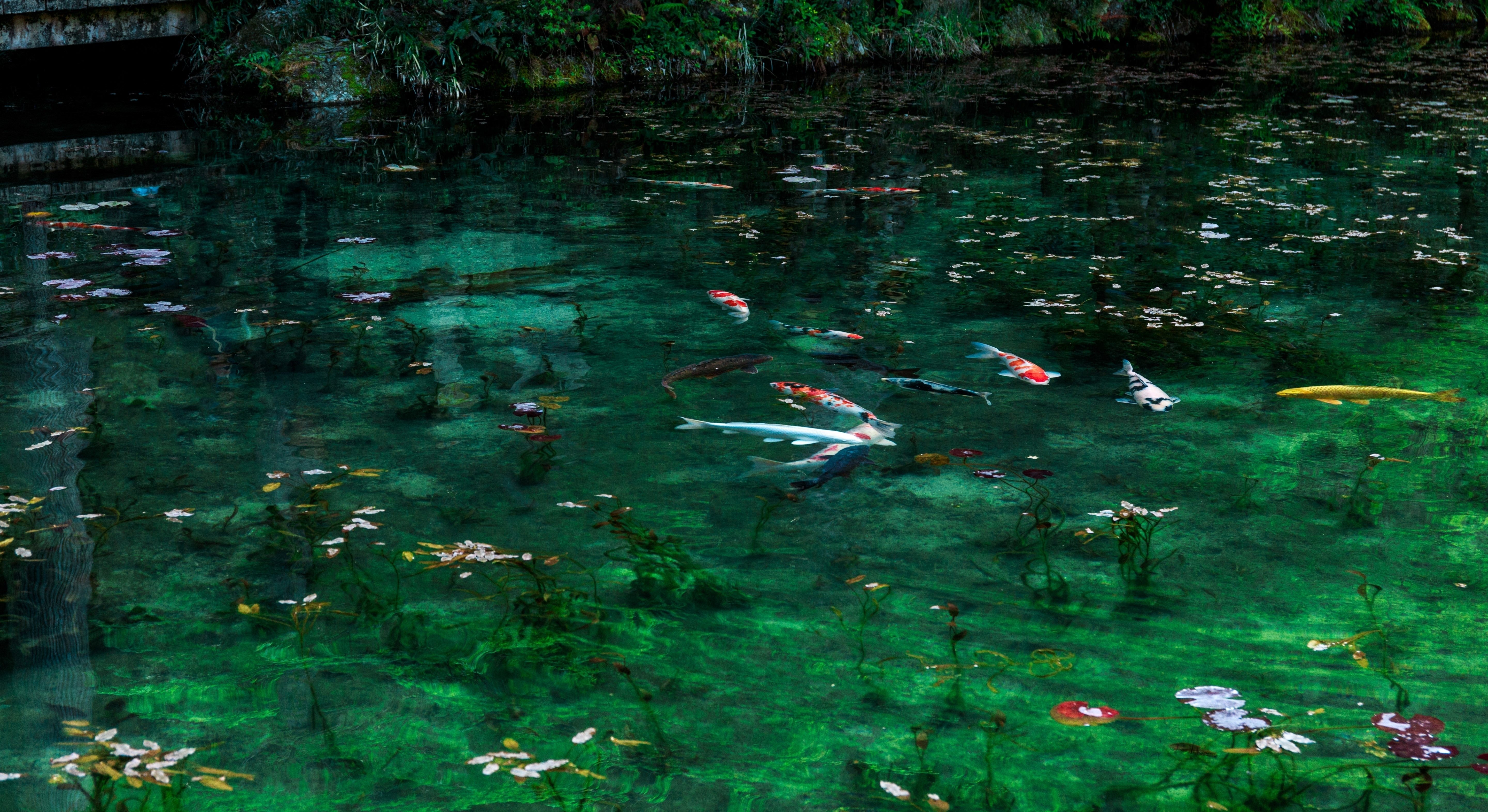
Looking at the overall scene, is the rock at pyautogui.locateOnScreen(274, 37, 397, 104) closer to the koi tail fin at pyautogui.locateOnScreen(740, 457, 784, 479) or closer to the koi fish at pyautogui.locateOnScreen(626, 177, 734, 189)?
the koi fish at pyautogui.locateOnScreen(626, 177, 734, 189)

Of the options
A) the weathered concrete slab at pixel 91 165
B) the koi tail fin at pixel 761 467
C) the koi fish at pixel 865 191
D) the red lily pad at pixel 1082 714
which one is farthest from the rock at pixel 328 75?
the red lily pad at pixel 1082 714

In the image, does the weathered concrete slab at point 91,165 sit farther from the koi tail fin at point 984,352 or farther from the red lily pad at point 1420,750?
the red lily pad at point 1420,750

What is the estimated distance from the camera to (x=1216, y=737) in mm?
2385

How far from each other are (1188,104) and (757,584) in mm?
11072

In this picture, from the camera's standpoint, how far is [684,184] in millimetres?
8016

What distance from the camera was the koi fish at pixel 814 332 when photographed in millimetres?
4867

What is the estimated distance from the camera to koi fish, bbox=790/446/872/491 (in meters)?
3.53

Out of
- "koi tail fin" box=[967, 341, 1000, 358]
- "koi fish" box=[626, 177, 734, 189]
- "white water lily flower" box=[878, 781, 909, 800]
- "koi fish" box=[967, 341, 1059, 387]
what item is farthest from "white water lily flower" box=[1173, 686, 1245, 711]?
"koi fish" box=[626, 177, 734, 189]

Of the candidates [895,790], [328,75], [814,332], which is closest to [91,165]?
[328,75]

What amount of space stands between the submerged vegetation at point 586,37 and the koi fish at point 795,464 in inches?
385

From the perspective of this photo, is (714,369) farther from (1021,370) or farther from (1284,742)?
(1284,742)

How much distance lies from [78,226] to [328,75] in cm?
609

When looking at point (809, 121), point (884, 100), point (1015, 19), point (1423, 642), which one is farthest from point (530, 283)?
point (1015, 19)

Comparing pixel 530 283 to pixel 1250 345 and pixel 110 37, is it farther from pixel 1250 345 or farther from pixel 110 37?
pixel 110 37
